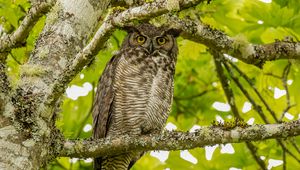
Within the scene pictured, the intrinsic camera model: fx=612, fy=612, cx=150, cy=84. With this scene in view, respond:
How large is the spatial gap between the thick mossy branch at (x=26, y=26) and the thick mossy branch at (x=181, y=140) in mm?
538

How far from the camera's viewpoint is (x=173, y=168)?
462 centimetres

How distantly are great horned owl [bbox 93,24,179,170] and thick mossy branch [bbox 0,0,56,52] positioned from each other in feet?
5.36

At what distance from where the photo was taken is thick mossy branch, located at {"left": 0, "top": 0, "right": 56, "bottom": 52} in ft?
9.00

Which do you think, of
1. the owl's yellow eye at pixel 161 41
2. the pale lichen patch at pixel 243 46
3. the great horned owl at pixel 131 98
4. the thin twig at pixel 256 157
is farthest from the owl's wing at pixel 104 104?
the pale lichen patch at pixel 243 46

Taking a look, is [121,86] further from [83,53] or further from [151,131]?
[83,53]

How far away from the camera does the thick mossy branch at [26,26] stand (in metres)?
2.74

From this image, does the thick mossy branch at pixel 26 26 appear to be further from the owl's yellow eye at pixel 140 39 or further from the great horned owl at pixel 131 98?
the owl's yellow eye at pixel 140 39

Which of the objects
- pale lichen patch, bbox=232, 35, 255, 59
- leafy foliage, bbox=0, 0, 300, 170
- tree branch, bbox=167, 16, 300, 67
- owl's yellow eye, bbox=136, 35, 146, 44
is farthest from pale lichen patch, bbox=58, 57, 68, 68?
owl's yellow eye, bbox=136, 35, 146, 44

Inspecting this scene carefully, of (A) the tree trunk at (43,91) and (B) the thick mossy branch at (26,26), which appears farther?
(B) the thick mossy branch at (26,26)

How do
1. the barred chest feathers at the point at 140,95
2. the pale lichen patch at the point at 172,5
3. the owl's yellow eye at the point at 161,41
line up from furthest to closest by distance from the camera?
1. the owl's yellow eye at the point at 161,41
2. the barred chest feathers at the point at 140,95
3. the pale lichen patch at the point at 172,5

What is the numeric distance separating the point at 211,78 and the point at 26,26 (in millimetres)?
4101

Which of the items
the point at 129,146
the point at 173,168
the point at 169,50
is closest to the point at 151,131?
the point at 173,168

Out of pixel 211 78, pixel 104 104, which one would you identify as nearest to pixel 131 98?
pixel 104 104

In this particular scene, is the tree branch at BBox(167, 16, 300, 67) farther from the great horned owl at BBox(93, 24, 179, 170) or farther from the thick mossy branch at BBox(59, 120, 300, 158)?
the great horned owl at BBox(93, 24, 179, 170)
